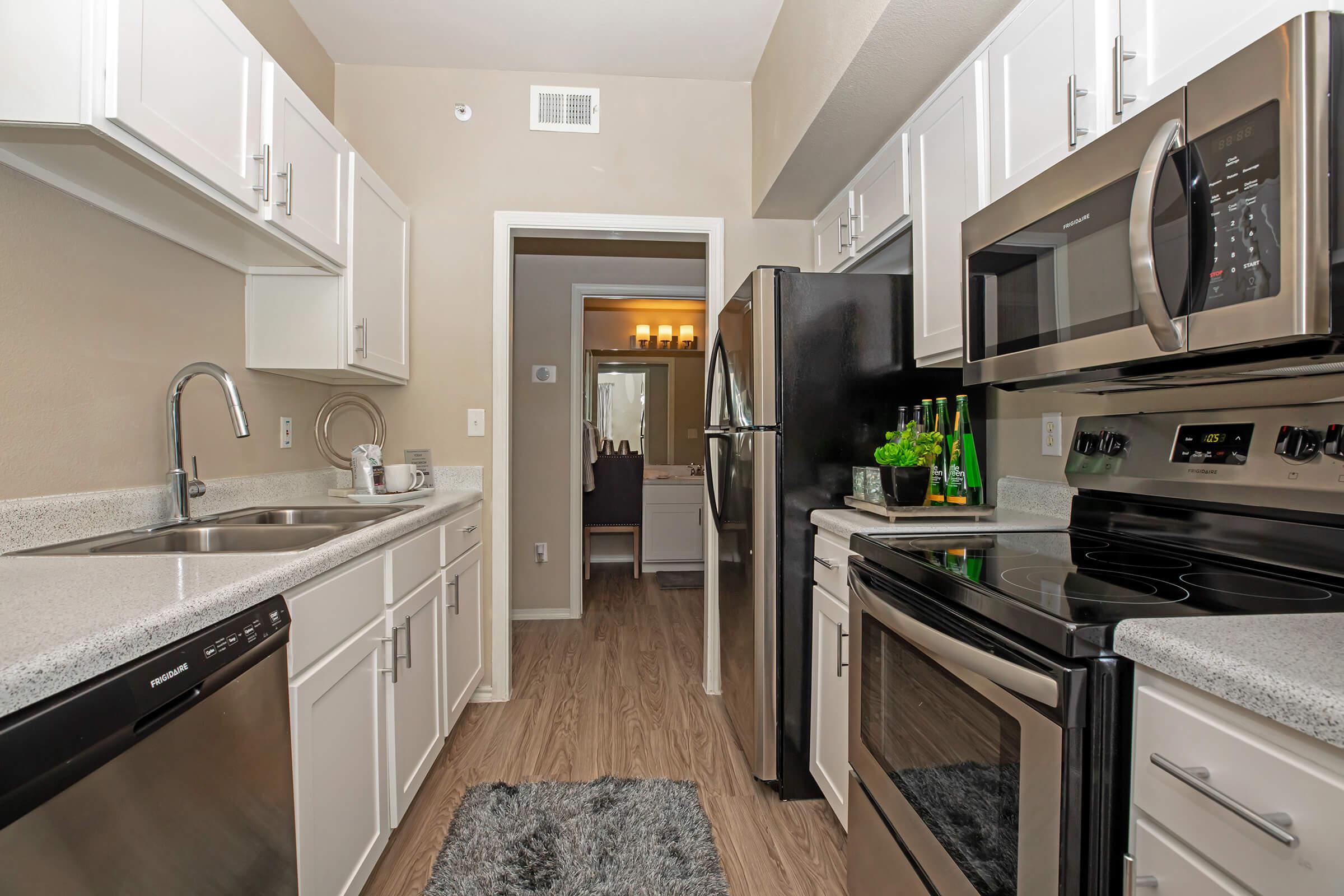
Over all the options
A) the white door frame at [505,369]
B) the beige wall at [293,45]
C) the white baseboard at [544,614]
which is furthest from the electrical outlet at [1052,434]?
the white baseboard at [544,614]

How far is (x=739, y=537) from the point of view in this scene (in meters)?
2.19

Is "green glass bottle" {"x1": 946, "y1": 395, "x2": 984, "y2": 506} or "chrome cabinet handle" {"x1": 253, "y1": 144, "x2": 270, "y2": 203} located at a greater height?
"chrome cabinet handle" {"x1": 253, "y1": 144, "x2": 270, "y2": 203}

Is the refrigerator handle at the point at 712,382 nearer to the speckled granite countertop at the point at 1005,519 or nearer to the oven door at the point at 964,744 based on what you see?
the speckled granite countertop at the point at 1005,519

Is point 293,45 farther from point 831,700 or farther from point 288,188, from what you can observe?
point 831,700

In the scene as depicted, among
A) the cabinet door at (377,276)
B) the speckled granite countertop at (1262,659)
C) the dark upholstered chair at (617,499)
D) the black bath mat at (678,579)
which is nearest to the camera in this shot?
the speckled granite countertop at (1262,659)

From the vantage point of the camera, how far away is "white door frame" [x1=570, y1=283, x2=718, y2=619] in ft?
13.1

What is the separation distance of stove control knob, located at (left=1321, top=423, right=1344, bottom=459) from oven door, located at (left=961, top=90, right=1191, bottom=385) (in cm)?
29

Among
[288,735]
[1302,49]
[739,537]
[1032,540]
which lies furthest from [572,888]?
[1302,49]

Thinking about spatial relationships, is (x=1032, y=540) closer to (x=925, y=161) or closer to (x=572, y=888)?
(x=925, y=161)

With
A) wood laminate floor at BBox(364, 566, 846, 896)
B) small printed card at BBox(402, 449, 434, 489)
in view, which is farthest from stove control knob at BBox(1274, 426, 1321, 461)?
small printed card at BBox(402, 449, 434, 489)

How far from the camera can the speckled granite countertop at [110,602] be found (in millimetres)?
676

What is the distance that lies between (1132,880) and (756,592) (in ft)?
4.26

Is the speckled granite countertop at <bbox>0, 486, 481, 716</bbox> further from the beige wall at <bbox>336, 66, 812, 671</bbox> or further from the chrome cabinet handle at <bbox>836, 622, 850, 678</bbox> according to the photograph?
the beige wall at <bbox>336, 66, 812, 671</bbox>

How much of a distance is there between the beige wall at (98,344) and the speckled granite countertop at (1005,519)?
178 cm
